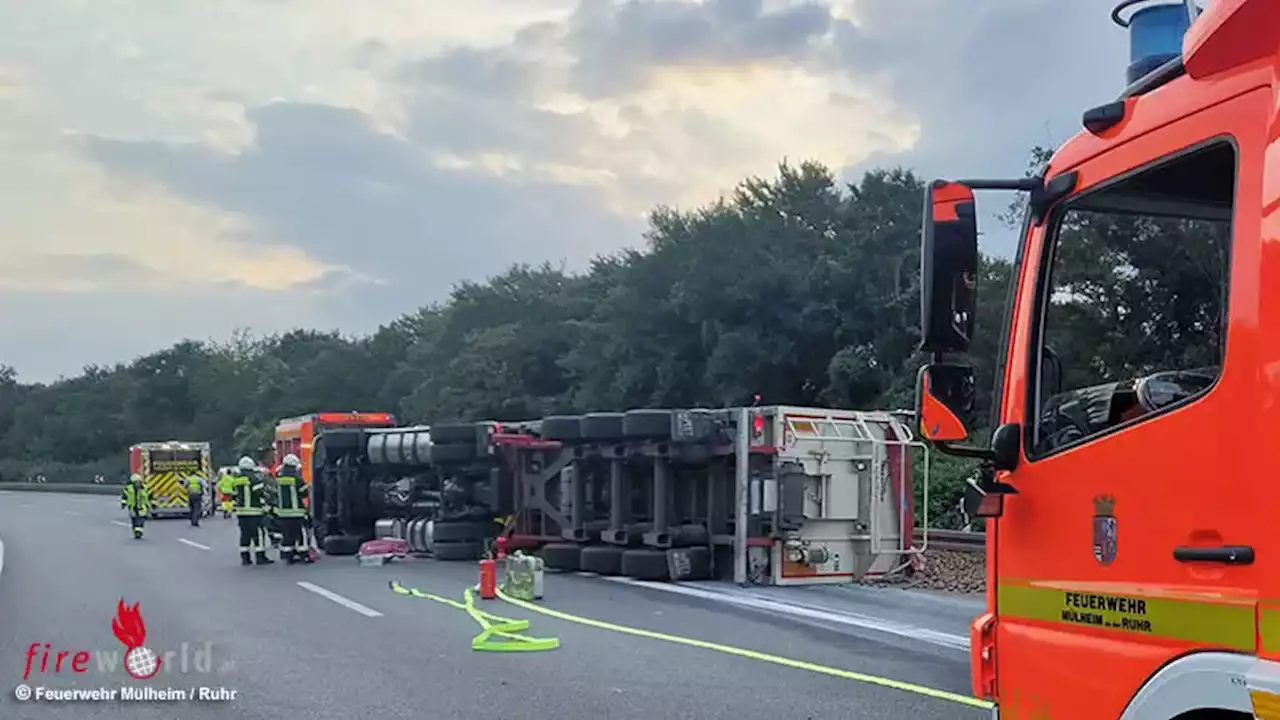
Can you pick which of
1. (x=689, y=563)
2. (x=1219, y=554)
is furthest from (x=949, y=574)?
(x=1219, y=554)

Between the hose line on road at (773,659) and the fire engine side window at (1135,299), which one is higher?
the fire engine side window at (1135,299)

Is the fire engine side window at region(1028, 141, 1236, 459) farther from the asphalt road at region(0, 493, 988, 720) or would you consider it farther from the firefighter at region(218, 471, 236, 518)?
the firefighter at region(218, 471, 236, 518)

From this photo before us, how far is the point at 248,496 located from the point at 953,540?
30.2 feet

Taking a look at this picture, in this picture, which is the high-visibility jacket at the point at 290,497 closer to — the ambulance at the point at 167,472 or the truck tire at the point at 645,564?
the truck tire at the point at 645,564

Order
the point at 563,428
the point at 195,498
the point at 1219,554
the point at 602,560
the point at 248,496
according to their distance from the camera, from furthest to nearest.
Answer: the point at 195,498
the point at 248,496
the point at 563,428
the point at 602,560
the point at 1219,554

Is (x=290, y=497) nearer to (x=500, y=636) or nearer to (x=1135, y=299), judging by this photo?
(x=500, y=636)

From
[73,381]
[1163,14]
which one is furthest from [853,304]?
[73,381]

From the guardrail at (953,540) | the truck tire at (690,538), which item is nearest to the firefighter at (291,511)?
the truck tire at (690,538)

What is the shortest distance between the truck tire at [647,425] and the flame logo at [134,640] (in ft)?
18.1

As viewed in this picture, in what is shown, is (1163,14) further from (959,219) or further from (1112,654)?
(1112,654)

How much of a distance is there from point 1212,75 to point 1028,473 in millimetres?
1191

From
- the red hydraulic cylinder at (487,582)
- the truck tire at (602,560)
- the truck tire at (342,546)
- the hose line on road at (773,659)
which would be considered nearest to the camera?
the hose line on road at (773,659)

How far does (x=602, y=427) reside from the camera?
1481 centimetres

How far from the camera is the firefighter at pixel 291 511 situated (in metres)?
16.8
